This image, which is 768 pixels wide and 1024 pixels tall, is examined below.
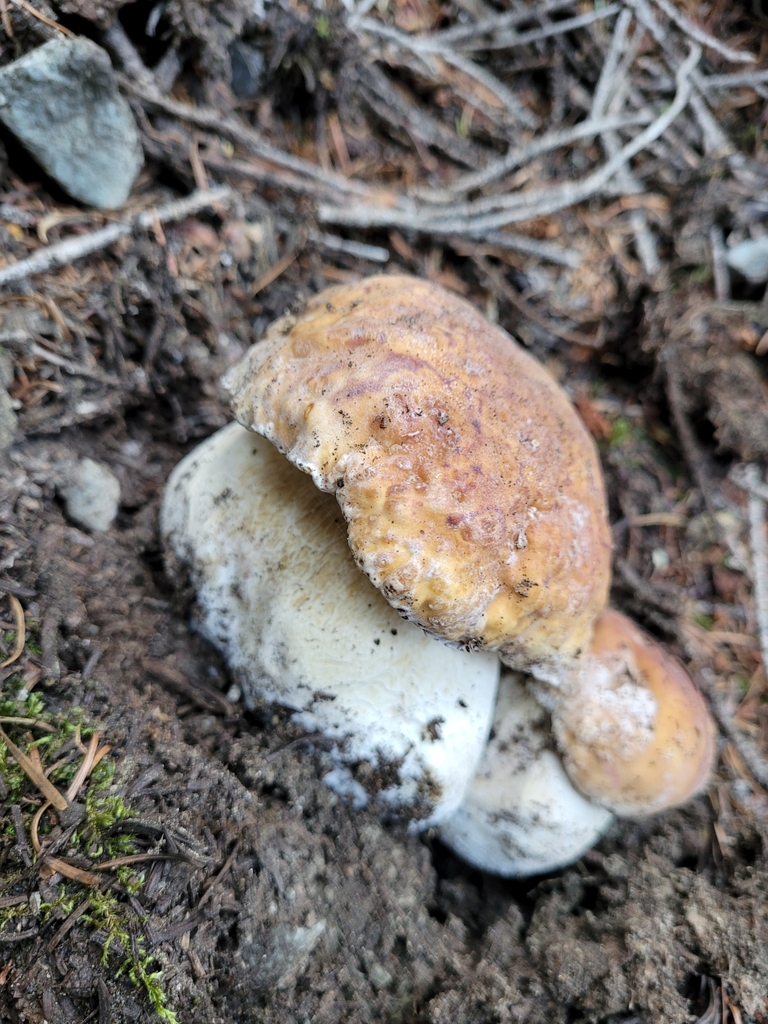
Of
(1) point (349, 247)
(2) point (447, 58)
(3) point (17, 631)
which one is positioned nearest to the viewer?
(3) point (17, 631)

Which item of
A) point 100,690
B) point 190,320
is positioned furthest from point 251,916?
point 190,320

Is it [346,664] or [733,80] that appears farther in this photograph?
[733,80]

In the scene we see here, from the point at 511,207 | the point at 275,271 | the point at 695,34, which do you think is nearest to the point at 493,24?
the point at 511,207

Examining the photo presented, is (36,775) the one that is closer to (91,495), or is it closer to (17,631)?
(17,631)

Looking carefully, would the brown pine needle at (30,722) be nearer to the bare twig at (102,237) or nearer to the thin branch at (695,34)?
the bare twig at (102,237)

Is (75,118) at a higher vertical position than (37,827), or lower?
higher

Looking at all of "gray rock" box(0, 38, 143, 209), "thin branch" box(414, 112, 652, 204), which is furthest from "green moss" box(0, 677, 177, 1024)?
"thin branch" box(414, 112, 652, 204)

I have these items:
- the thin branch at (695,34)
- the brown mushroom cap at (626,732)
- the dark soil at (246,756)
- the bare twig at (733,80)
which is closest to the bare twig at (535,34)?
the thin branch at (695,34)
